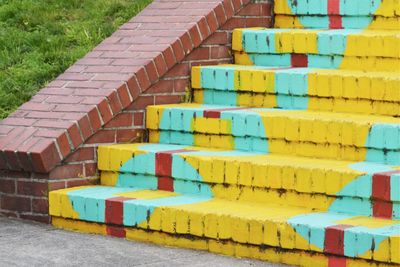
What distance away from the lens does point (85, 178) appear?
6820 mm

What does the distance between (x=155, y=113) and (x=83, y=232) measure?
3.23ft

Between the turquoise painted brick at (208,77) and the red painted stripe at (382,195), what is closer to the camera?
the red painted stripe at (382,195)

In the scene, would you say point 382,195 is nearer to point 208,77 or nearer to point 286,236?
point 286,236

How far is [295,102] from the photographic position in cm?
689

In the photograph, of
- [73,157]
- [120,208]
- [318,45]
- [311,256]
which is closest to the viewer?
[311,256]

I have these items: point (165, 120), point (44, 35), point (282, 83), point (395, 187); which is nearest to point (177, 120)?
point (165, 120)

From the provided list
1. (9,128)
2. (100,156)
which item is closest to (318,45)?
(100,156)

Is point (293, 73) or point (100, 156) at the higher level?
point (293, 73)

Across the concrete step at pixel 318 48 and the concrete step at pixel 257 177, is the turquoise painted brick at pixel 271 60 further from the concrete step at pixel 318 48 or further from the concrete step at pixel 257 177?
the concrete step at pixel 257 177

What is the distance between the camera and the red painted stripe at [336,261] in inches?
215

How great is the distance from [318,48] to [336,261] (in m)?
2.15

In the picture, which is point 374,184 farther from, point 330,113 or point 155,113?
point 155,113

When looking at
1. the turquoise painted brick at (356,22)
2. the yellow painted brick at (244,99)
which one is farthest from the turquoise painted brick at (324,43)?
the yellow painted brick at (244,99)

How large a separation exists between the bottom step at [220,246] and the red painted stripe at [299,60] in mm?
1822
